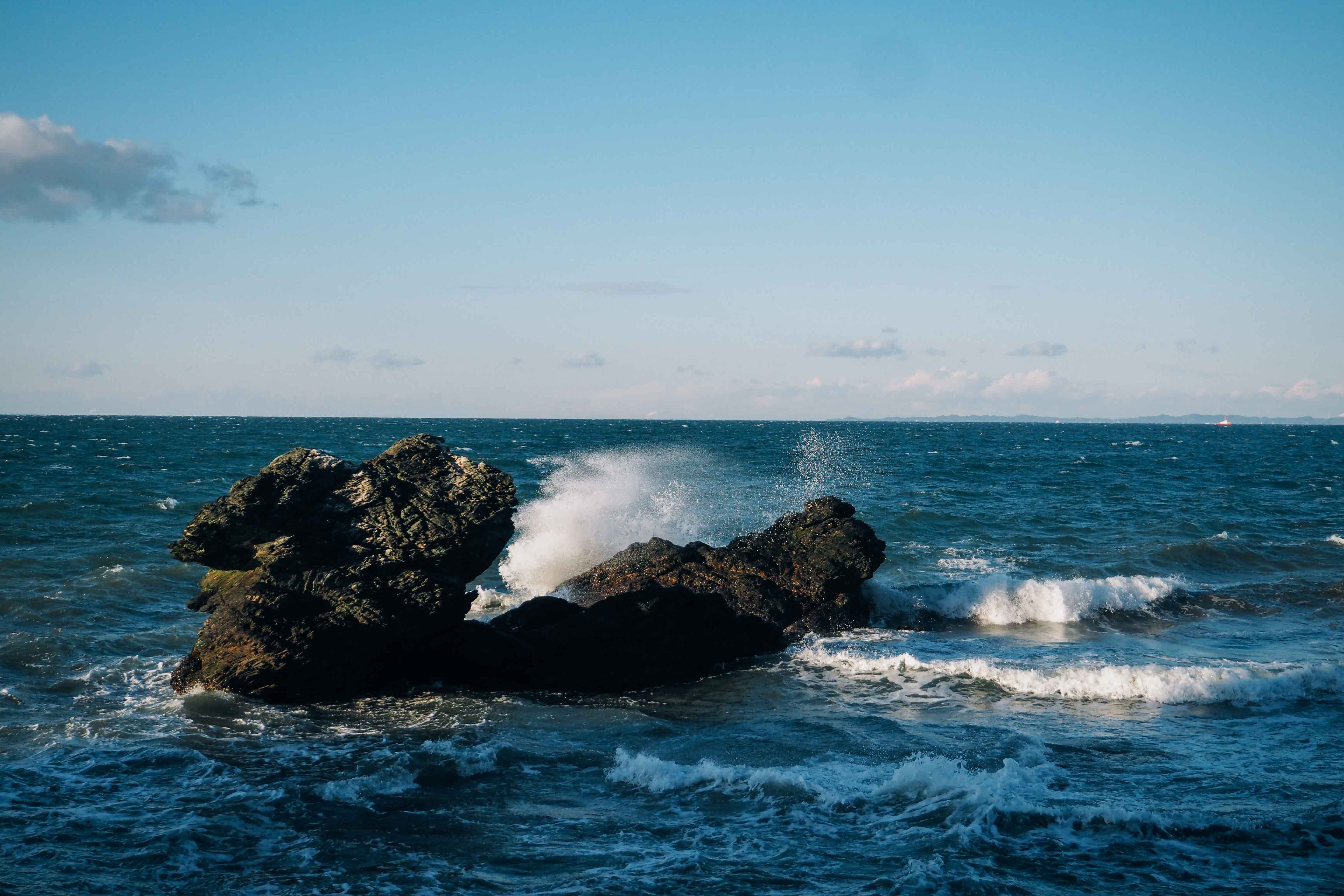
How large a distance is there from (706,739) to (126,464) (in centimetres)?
3852

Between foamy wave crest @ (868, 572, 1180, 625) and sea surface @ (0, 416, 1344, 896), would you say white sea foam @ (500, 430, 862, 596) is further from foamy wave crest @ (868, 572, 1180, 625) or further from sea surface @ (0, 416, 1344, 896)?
foamy wave crest @ (868, 572, 1180, 625)

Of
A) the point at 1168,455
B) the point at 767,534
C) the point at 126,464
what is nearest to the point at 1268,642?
the point at 767,534

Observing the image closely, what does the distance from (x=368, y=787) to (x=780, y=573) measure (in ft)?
27.6

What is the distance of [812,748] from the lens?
8969 millimetres

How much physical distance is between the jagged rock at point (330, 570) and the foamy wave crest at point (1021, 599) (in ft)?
26.5

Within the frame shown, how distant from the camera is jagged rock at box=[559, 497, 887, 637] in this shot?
1423 centimetres

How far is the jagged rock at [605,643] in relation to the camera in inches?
440

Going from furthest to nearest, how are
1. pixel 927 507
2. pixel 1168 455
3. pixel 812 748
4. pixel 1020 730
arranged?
pixel 1168 455 → pixel 927 507 → pixel 1020 730 → pixel 812 748

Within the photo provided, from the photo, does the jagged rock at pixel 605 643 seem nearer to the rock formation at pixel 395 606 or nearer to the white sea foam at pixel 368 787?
the rock formation at pixel 395 606

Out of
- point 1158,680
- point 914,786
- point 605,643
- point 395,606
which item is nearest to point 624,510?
point 605,643

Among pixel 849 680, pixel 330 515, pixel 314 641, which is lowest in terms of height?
pixel 849 680

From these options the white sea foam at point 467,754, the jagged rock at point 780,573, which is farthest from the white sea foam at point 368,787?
the jagged rock at point 780,573

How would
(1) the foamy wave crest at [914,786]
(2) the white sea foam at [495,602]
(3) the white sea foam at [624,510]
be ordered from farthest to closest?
1. (3) the white sea foam at [624,510]
2. (2) the white sea foam at [495,602]
3. (1) the foamy wave crest at [914,786]

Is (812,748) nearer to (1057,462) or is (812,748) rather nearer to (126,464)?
(126,464)
